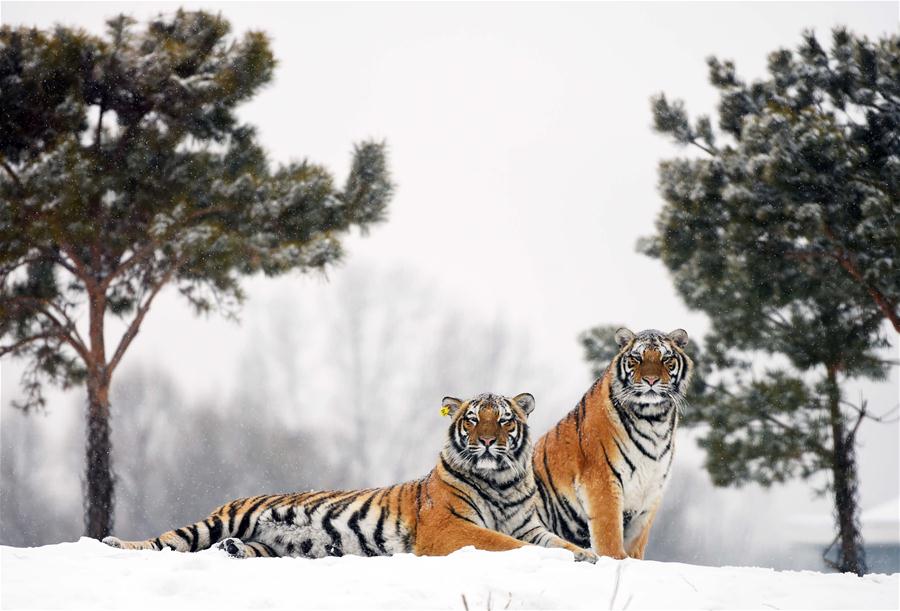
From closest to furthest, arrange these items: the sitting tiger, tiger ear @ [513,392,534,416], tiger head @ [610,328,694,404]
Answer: the sitting tiger, tiger ear @ [513,392,534,416], tiger head @ [610,328,694,404]

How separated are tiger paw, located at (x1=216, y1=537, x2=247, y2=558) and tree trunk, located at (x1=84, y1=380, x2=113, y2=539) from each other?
23.6ft

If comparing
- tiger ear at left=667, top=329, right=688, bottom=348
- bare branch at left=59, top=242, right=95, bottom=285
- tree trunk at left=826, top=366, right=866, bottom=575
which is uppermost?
bare branch at left=59, top=242, right=95, bottom=285

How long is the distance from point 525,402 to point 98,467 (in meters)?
8.61

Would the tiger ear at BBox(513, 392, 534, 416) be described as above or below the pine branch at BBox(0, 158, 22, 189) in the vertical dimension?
below

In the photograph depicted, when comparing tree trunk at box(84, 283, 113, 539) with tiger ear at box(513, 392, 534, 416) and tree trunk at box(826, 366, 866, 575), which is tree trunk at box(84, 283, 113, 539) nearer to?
tiger ear at box(513, 392, 534, 416)

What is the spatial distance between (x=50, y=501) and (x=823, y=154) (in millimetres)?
19616

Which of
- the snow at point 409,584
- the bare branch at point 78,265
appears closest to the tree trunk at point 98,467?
the bare branch at point 78,265

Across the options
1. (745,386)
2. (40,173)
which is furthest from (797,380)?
(40,173)

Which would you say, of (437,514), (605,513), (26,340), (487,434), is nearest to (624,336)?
(605,513)

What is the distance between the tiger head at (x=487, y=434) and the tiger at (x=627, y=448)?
0.69 m

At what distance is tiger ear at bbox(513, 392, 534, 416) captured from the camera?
586 centimetres

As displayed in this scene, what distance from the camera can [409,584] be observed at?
4105 mm

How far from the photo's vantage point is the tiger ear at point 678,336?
6.18m

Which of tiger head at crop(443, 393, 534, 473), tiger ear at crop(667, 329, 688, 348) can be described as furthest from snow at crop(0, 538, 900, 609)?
tiger ear at crop(667, 329, 688, 348)
